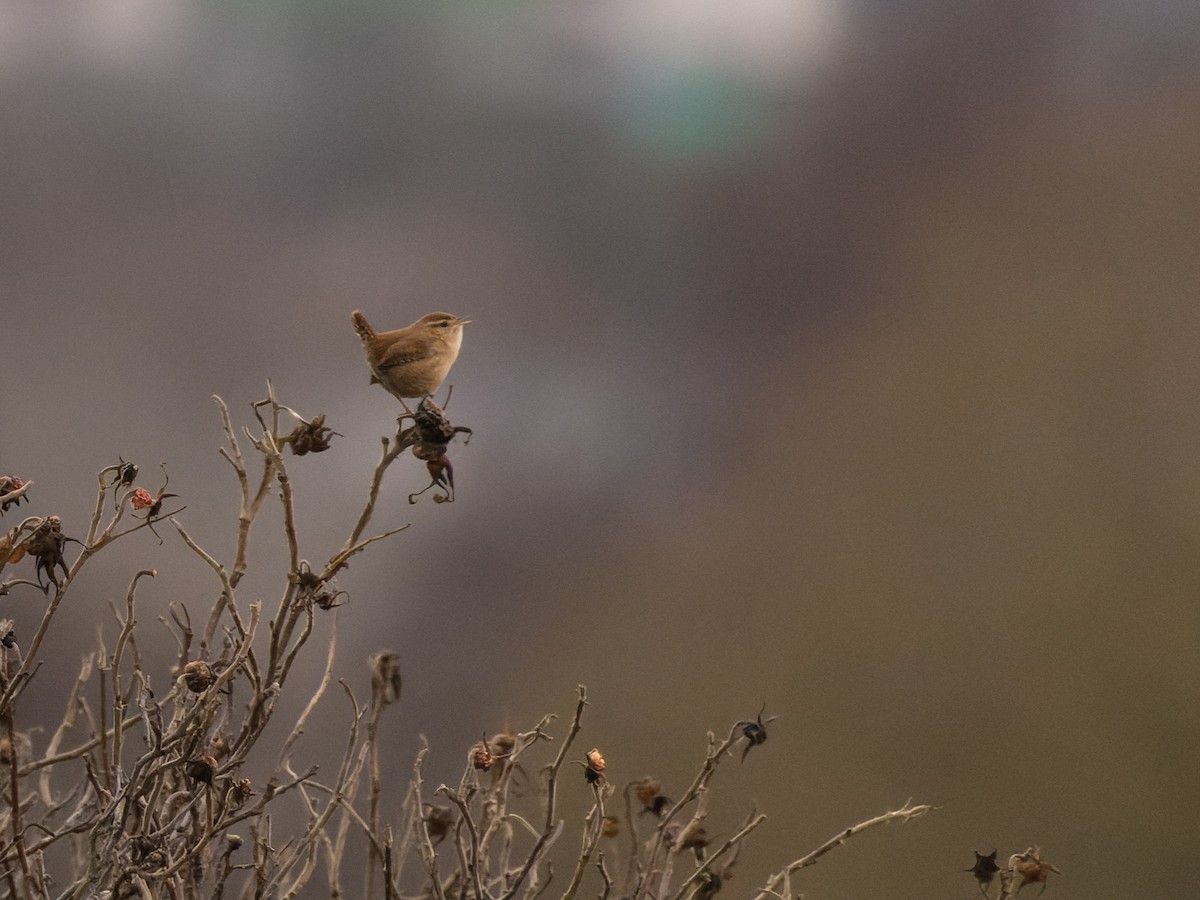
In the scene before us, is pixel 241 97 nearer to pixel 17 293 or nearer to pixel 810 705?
pixel 17 293

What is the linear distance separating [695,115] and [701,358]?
53 centimetres

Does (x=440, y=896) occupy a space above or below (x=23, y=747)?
below

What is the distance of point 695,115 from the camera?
2.20 meters

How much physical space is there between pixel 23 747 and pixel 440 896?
0.62 m

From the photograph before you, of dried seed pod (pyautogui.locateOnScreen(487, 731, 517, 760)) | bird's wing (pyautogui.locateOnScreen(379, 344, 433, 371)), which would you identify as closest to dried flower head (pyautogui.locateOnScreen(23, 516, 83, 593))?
bird's wing (pyautogui.locateOnScreen(379, 344, 433, 371))

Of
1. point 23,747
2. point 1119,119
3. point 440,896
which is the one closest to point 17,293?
point 23,747

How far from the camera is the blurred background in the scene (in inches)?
76.2

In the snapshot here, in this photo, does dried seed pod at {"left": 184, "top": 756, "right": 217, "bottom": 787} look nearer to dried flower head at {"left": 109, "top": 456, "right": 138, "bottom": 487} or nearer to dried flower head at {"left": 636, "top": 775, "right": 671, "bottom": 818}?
dried flower head at {"left": 109, "top": 456, "right": 138, "bottom": 487}

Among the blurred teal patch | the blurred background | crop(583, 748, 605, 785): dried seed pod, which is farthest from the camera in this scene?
the blurred teal patch

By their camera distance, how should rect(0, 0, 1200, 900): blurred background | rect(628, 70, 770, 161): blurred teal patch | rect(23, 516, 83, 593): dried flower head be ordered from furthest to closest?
1. rect(628, 70, 770, 161): blurred teal patch
2. rect(0, 0, 1200, 900): blurred background
3. rect(23, 516, 83, 593): dried flower head

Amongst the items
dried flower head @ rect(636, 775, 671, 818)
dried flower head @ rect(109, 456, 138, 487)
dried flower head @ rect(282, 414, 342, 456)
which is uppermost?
dried flower head @ rect(109, 456, 138, 487)

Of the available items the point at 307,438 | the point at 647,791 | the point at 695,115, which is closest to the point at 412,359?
the point at 307,438

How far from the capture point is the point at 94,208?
7.13ft

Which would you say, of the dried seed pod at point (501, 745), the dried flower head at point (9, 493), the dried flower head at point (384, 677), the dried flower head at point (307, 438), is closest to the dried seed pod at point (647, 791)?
the dried seed pod at point (501, 745)
